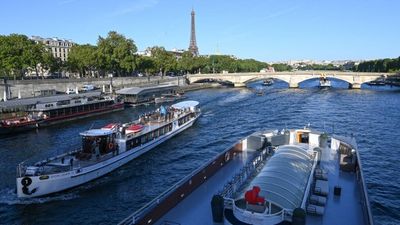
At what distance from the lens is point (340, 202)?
17.0 m

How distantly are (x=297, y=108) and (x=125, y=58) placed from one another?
177ft

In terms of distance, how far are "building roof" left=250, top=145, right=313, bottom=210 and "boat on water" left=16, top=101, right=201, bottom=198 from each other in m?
15.6

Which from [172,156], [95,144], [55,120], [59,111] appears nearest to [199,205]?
[95,144]

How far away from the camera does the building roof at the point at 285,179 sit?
42.2ft

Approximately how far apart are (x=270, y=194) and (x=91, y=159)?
19848 millimetres

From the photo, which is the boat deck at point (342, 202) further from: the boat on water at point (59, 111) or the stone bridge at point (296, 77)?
the stone bridge at point (296, 77)

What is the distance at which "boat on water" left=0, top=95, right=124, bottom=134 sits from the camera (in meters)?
48.2

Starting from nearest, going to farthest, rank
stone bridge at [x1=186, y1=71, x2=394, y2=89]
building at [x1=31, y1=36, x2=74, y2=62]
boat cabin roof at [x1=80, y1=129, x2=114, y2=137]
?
1. boat cabin roof at [x1=80, y1=129, x2=114, y2=137]
2. stone bridge at [x1=186, y1=71, x2=394, y2=89]
3. building at [x1=31, y1=36, x2=74, y2=62]

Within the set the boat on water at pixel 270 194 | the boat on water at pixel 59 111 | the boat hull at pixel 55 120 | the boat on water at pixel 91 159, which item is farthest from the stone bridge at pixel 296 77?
the boat on water at pixel 270 194

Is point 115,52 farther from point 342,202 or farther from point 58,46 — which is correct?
point 58,46

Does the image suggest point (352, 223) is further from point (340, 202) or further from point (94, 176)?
point (94, 176)

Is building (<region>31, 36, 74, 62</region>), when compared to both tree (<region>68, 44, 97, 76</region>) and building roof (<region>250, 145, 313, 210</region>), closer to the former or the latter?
tree (<region>68, 44, 97, 76</region>)

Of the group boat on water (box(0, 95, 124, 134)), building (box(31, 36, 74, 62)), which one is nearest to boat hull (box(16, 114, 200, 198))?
boat on water (box(0, 95, 124, 134))

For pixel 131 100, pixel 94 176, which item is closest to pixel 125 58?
pixel 131 100
